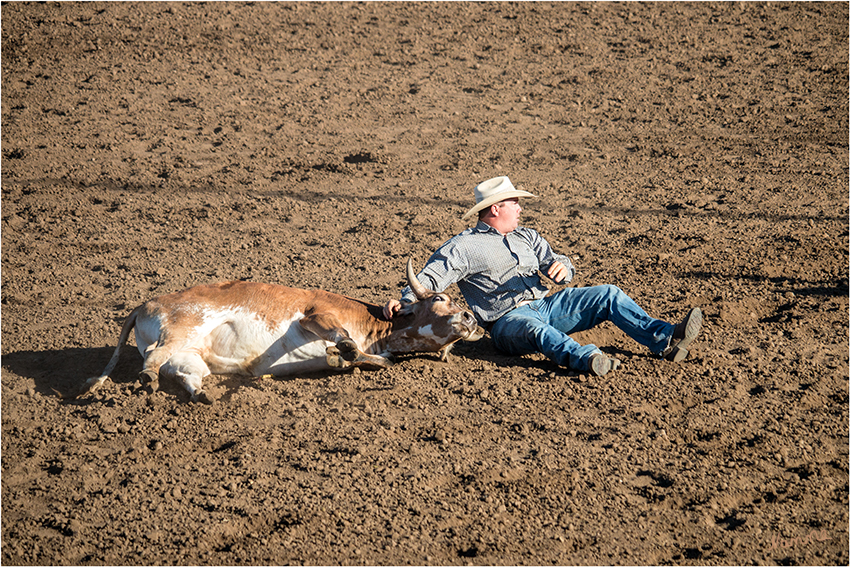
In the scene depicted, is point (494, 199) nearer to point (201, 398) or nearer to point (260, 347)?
point (260, 347)

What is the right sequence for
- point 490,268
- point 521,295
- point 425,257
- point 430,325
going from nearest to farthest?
point 430,325
point 490,268
point 521,295
point 425,257

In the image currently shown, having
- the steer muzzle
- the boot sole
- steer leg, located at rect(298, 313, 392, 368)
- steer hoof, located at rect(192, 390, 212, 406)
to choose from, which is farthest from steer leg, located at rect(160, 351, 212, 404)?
the boot sole

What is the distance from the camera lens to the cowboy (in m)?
5.80

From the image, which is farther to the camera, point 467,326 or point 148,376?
point 467,326

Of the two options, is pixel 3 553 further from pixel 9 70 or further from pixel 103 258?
pixel 9 70

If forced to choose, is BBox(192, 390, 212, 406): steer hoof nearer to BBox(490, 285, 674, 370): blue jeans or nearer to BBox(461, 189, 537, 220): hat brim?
BBox(490, 285, 674, 370): blue jeans

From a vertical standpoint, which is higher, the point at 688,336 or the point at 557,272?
the point at 557,272

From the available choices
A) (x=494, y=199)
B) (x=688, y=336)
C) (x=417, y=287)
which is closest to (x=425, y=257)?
(x=494, y=199)

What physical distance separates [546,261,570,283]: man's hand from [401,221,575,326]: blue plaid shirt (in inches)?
5.8

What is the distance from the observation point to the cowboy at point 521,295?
228 inches

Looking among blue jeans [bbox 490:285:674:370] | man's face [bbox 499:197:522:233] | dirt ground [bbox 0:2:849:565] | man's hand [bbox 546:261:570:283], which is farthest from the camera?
man's face [bbox 499:197:522:233]

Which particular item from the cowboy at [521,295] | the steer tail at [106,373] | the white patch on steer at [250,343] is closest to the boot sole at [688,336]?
the cowboy at [521,295]

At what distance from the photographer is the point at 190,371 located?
5.52 m

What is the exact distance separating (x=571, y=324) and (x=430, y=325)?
1.08m
